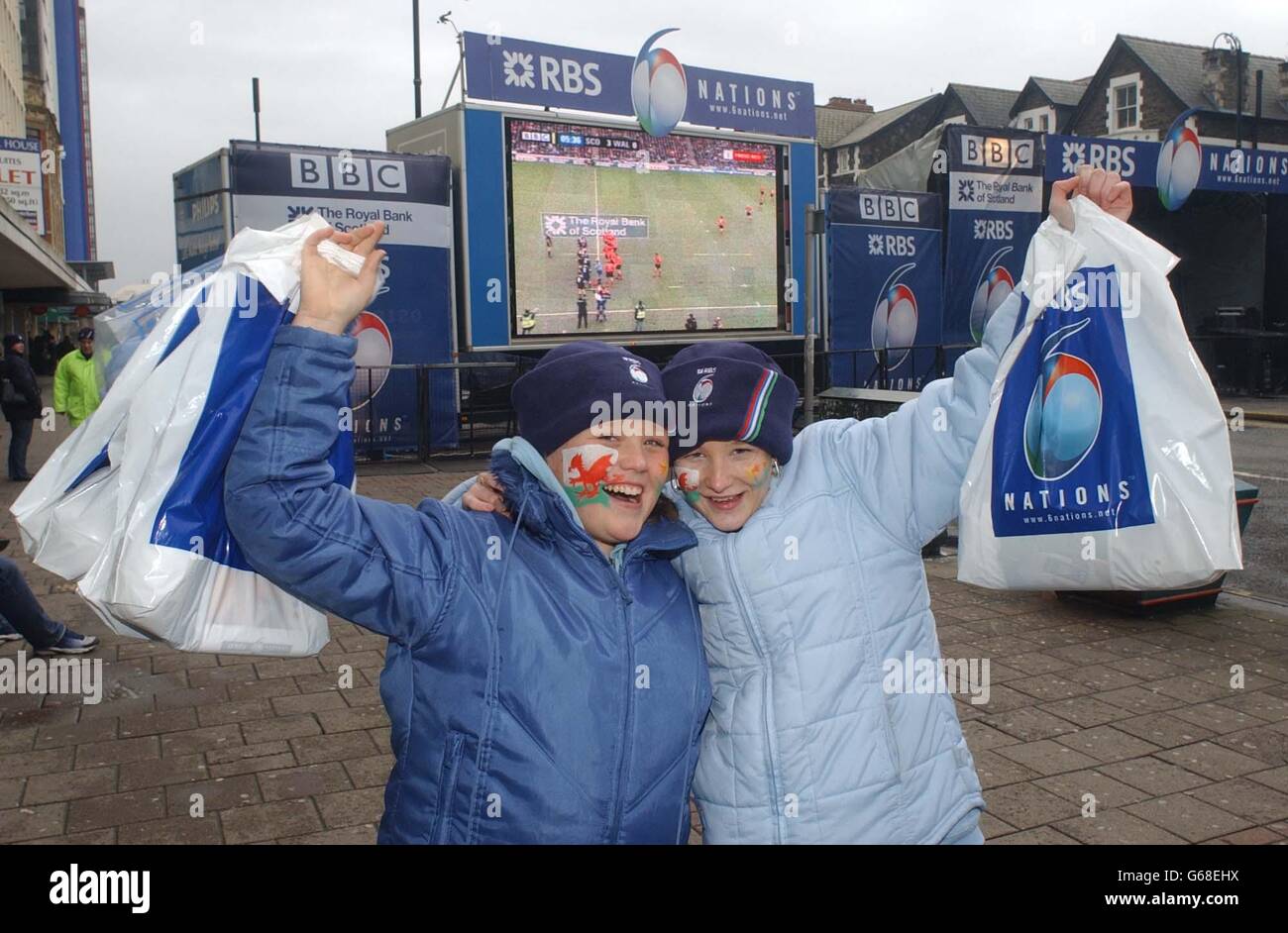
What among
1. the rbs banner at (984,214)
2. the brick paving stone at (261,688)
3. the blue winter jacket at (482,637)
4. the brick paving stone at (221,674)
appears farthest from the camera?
the rbs banner at (984,214)

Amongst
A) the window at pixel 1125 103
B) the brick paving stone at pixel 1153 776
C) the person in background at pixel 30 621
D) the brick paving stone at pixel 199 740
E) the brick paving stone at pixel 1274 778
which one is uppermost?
the window at pixel 1125 103

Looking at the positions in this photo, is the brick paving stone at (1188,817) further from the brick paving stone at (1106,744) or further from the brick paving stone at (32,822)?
the brick paving stone at (32,822)

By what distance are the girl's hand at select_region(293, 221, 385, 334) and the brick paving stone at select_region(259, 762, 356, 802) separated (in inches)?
126

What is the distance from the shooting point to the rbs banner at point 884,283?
59.3ft

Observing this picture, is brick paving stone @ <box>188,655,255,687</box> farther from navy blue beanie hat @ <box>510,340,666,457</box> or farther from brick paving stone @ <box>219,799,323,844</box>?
navy blue beanie hat @ <box>510,340,666,457</box>

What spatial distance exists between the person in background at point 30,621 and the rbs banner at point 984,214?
51.9 feet

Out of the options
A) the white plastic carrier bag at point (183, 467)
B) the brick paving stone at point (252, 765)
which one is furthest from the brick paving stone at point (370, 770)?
the white plastic carrier bag at point (183, 467)

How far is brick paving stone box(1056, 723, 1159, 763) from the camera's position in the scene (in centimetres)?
476

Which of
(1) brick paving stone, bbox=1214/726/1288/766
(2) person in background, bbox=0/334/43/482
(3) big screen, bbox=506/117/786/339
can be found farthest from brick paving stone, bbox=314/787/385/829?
(3) big screen, bbox=506/117/786/339

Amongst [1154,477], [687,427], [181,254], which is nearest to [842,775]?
[687,427]

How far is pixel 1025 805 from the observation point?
4.28 meters

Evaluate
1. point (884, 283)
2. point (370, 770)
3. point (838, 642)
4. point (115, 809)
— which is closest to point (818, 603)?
point (838, 642)

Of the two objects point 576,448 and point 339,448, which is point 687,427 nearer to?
point 576,448

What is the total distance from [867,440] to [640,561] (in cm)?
49
